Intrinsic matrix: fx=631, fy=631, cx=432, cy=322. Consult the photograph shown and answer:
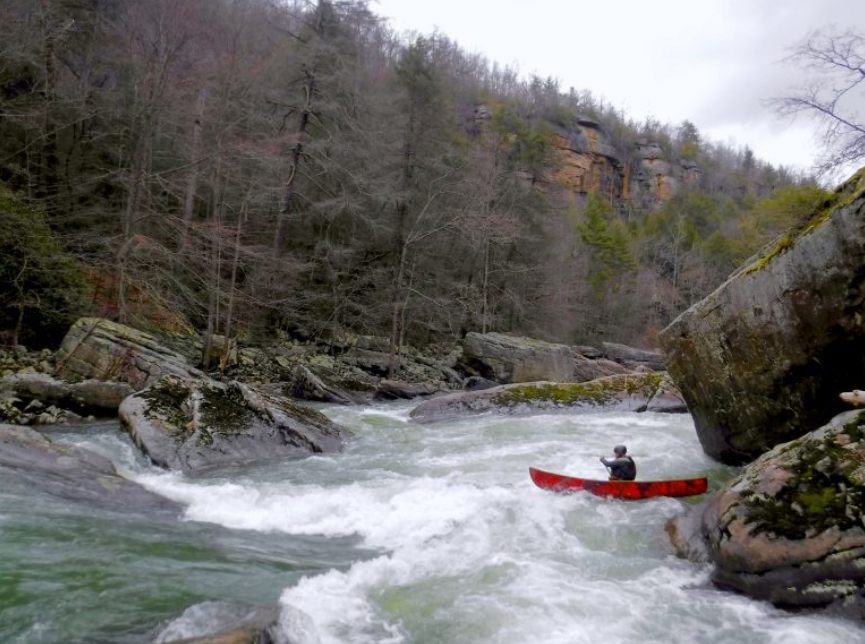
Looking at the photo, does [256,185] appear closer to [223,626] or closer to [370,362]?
[370,362]

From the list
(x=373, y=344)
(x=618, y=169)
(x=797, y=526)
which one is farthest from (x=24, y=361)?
(x=618, y=169)

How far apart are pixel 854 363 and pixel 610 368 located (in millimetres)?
16870

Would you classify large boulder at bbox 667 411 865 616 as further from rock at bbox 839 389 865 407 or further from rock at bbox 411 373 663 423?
rock at bbox 411 373 663 423

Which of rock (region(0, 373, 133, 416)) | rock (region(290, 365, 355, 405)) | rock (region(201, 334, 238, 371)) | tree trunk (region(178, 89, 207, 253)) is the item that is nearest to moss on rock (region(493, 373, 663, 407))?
rock (region(290, 365, 355, 405))

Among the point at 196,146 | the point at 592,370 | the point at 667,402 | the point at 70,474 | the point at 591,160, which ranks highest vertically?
the point at 591,160

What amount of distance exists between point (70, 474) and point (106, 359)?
5.25 metres

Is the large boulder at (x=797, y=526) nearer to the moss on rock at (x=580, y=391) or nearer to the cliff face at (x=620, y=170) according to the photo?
the moss on rock at (x=580, y=391)

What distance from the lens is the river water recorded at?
168 inches

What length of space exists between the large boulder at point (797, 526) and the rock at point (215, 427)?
18.9 ft

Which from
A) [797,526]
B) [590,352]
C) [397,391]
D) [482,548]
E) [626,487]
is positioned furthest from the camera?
[590,352]

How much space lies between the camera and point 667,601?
192 inches

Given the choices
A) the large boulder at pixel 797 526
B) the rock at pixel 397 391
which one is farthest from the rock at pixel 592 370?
the large boulder at pixel 797 526

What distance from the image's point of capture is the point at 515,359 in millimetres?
20328

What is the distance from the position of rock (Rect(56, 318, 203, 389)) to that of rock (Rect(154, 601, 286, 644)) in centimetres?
817
